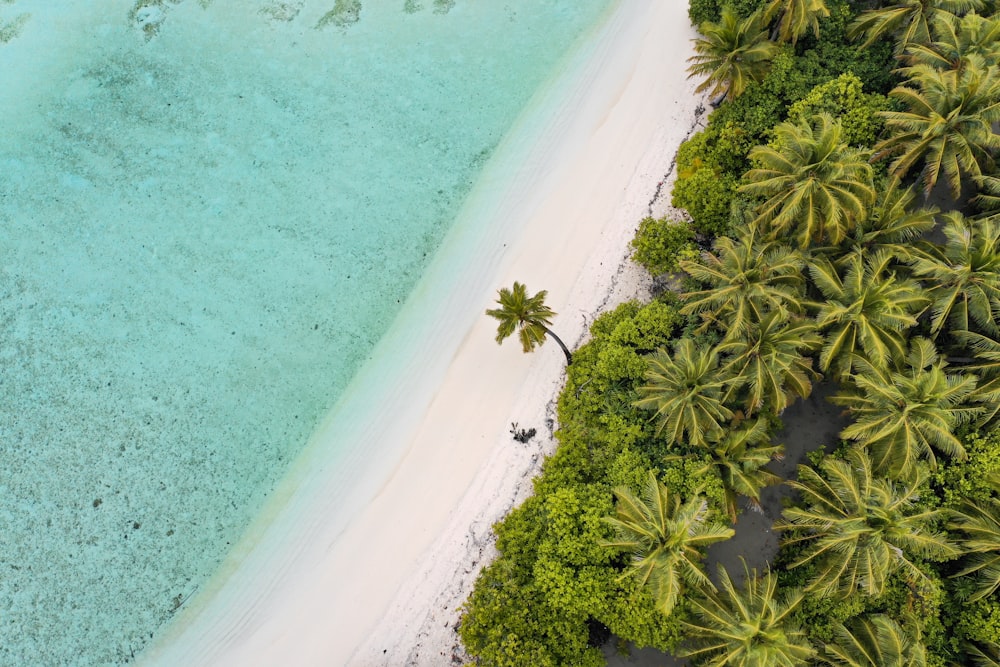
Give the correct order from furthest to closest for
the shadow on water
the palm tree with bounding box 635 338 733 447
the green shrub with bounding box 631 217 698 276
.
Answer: the green shrub with bounding box 631 217 698 276
the shadow on water
the palm tree with bounding box 635 338 733 447

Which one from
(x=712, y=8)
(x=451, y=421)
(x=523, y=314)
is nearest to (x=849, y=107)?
(x=712, y=8)

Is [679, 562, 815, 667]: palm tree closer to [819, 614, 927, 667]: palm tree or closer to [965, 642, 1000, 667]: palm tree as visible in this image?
[819, 614, 927, 667]: palm tree

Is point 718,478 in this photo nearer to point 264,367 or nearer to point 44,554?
point 264,367

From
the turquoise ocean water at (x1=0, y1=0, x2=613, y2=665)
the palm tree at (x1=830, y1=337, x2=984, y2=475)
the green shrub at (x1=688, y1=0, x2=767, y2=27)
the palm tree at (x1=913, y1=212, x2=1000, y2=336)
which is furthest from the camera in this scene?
the green shrub at (x1=688, y1=0, x2=767, y2=27)

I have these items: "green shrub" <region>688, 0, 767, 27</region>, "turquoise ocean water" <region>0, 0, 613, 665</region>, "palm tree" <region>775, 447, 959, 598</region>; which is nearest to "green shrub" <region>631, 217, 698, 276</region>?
"turquoise ocean water" <region>0, 0, 613, 665</region>

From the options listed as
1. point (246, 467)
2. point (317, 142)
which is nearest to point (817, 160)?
point (317, 142)
